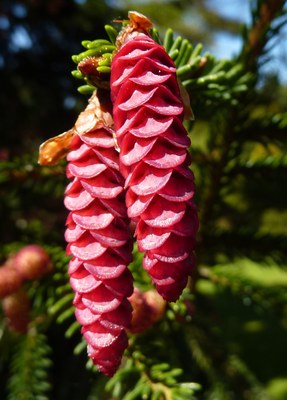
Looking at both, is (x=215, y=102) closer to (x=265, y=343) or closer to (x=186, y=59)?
(x=186, y=59)

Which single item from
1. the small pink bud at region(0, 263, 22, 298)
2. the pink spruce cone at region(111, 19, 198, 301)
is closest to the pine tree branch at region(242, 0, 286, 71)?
the pink spruce cone at region(111, 19, 198, 301)

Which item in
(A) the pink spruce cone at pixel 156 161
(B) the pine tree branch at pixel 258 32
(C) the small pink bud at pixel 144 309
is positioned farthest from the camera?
(B) the pine tree branch at pixel 258 32

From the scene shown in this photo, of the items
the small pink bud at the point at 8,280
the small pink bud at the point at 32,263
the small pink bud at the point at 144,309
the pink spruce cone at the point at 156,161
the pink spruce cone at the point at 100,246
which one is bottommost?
the small pink bud at the point at 8,280

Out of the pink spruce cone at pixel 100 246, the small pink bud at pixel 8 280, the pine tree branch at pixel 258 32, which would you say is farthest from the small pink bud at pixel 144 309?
the pine tree branch at pixel 258 32

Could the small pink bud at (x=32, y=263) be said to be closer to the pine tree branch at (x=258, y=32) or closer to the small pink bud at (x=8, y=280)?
the small pink bud at (x=8, y=280)

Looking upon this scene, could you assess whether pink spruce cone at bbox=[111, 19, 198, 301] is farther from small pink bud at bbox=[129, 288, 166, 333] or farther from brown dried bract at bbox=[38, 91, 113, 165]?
small pink bud at bbox=[129, 288, 166, 333]

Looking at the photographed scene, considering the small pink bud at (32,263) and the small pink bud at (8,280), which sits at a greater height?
the small pink bud at (32,263)
